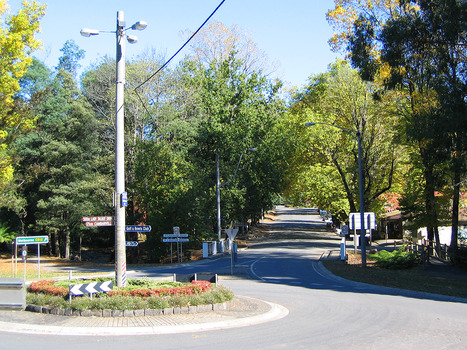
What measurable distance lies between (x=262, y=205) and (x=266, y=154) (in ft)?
28.9

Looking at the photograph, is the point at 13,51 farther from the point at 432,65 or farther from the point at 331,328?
the point at 432,65

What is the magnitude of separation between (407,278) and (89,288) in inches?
603

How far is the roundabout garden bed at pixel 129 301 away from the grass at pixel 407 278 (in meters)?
9.21

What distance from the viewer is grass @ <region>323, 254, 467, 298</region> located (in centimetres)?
1772

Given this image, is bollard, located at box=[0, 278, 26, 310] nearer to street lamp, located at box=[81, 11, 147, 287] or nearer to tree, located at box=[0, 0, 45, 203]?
street lamp, located at box=[81, 11, 147, 287]

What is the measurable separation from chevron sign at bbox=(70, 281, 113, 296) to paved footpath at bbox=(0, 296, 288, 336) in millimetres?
765

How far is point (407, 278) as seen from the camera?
2102cm

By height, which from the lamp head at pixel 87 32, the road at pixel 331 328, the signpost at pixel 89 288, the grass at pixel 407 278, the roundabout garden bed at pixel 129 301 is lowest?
the grass at pixel 407 278

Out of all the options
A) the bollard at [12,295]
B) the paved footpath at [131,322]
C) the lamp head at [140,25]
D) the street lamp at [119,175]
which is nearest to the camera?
the paved footpath at [131,322]

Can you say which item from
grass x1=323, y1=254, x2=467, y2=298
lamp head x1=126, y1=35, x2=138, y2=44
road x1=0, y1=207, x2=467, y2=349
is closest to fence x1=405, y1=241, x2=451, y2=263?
A: grass x1=323, y1=254, x2=467, y2=298

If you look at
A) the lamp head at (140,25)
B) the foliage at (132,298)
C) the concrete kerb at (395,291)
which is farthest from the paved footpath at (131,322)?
the lamp head at (140,25)

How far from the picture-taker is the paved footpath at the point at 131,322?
9570mm

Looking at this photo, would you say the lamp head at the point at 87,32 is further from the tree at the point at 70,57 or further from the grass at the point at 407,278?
the tree at the point at 70,57

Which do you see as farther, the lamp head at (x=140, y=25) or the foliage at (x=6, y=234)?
the foliage at (x=6, y=234)
